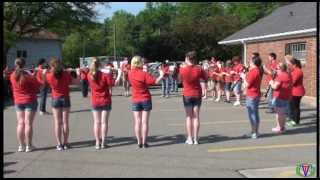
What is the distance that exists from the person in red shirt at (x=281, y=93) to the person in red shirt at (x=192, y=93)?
2.30 metres

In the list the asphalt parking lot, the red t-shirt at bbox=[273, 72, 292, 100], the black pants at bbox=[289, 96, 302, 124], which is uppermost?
the red t-shirt at bbox=[273, 72, 292, 100]

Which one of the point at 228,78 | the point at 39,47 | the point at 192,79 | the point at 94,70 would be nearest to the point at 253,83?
the point at 192,79

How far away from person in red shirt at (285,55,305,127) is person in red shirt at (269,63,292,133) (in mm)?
556

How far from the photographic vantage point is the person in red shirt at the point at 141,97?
35.5 ft

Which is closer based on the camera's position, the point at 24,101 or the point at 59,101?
the point at 24,101

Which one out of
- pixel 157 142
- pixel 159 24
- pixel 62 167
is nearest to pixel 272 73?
pixel 157 142

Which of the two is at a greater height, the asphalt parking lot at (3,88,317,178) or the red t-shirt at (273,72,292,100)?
the red t-shirt at (273,72,292,100)

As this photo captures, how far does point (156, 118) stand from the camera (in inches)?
632

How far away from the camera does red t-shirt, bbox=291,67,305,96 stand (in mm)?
13555

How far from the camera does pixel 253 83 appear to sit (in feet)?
39.5

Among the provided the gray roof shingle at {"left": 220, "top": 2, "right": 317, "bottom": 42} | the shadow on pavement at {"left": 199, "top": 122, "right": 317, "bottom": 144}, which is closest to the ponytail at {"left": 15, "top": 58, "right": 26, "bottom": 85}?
the shadow on pavement at {"left": 199, "top": 122, "right": 317, "bottom": 144}

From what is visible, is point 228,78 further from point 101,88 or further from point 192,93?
point 101,88

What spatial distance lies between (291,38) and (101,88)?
13.9 meters

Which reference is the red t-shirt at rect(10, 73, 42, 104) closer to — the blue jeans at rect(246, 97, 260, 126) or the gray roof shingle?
the blue jeans at rect(246, 97, 260, 126)
